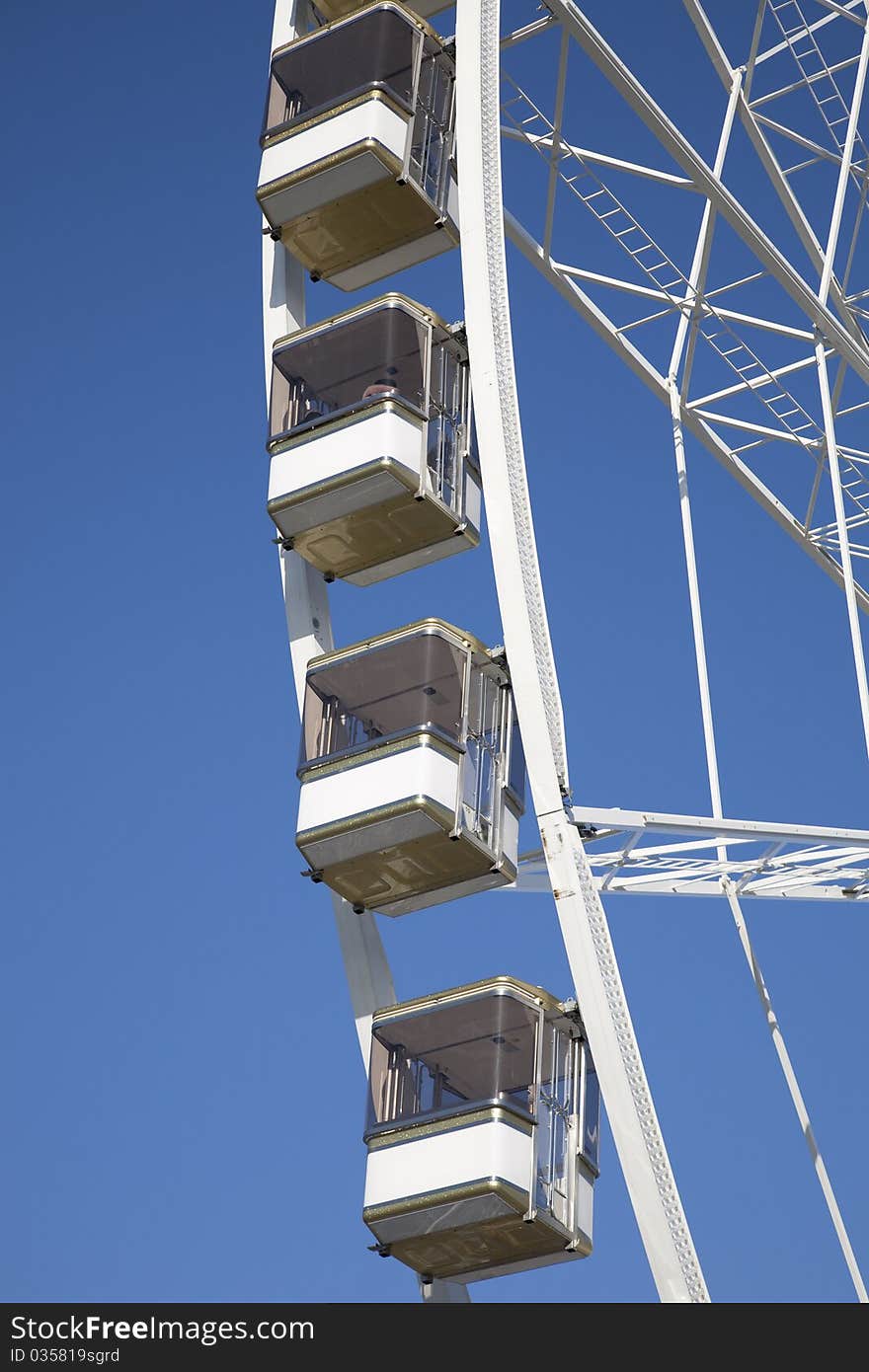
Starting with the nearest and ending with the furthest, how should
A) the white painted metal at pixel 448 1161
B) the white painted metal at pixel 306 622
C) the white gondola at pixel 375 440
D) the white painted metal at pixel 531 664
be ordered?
the white painted metal at pixel 531 664, the white painted metal at pixel 448 1161, the white painted metal at pixel 306 622, the white gondola at pixel 375 440

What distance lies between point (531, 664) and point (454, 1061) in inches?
96.2

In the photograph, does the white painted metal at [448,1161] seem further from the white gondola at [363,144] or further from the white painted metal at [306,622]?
the white gondola at [363,144]

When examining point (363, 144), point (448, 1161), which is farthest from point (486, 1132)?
point (363, 144)

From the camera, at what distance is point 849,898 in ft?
54.3

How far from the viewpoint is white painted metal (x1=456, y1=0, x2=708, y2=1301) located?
37.8ft

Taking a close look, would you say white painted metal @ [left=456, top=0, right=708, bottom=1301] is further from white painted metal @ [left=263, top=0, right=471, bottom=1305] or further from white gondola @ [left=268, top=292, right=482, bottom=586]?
white painted metal @ [left=263, top=0, right=471, bottom=1305]

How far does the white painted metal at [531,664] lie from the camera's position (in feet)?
37.8

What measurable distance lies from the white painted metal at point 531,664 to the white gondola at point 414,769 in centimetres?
63

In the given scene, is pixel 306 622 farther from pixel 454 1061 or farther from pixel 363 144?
pixel 454 1061

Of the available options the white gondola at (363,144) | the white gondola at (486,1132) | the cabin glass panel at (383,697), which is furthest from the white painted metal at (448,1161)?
Result: the white gondola at (363,144)

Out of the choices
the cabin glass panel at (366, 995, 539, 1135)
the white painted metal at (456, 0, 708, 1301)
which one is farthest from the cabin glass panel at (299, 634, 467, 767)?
the cabin glass panel at (366, 995, 539, 1135)

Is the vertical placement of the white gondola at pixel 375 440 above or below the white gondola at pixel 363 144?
below

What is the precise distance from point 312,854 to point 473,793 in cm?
116

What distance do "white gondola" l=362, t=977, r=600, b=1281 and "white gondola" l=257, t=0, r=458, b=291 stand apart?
6363 millimetres
